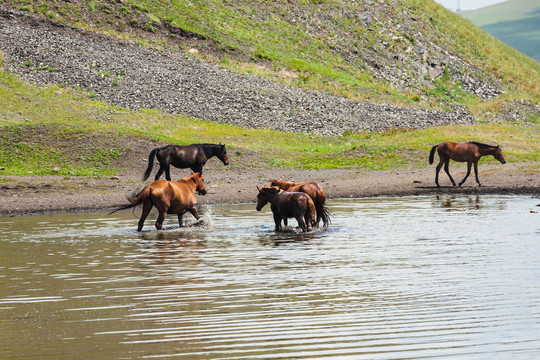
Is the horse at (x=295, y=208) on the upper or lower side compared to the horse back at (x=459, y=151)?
lower

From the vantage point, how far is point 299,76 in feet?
224

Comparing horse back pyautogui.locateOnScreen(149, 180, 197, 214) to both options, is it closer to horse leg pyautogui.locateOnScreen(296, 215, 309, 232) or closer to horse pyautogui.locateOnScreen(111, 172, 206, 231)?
horse pyautogui.locateOnScreen(111, 172, 206, 231)

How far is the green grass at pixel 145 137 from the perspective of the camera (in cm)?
3509

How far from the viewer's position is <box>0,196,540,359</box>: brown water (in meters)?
8.21

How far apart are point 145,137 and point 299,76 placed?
1276 inches

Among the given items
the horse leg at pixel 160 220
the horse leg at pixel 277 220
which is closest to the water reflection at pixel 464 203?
the horse leg at pixel 277 220

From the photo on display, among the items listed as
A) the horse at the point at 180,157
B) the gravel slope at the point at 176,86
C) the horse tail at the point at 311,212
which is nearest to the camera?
the horse tail at the point at 311,212

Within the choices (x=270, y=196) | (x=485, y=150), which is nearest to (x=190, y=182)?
(x=270, y=196)

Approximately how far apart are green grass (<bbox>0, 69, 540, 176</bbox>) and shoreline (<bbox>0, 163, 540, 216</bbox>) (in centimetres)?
213

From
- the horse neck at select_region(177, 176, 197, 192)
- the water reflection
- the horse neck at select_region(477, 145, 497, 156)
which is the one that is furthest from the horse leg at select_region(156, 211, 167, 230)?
the horse neck at select_region(477, 145, 497, 156)

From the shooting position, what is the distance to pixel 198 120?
164 feet

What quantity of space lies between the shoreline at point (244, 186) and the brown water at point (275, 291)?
6.62 m

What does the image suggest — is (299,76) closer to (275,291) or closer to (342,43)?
(342,43)

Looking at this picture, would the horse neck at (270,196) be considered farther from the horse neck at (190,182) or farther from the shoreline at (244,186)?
the shoreline at (244,186)
